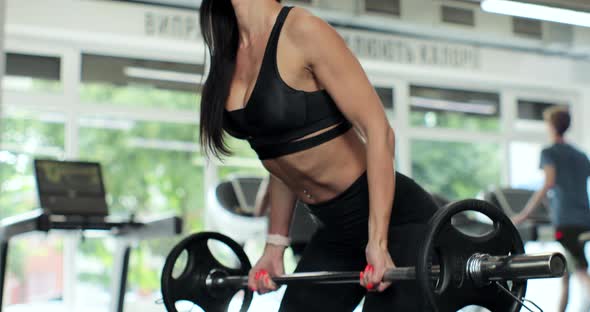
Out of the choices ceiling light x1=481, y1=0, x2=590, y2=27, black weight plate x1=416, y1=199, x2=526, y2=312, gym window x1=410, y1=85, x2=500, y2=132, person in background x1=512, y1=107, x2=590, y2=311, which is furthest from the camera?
gym window x1=410, y1=85, x2=500, y2=132

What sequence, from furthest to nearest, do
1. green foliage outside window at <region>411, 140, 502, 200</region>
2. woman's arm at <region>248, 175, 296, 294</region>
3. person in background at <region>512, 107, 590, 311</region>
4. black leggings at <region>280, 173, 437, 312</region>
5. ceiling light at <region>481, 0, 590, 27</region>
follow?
green foliage outside window at <region>411, 140, 502, 200</region>, ceiling light at <region>481, 0, 590, 27</region>, person in background at <region>512, 107, 590, 311</region>, woman's arm at <region>248, 175, 296, 294</region>, black leggings at <region>280, 173, 437, 312</region>

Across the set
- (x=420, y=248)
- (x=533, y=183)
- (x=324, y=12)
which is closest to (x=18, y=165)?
(x=324, y=12)

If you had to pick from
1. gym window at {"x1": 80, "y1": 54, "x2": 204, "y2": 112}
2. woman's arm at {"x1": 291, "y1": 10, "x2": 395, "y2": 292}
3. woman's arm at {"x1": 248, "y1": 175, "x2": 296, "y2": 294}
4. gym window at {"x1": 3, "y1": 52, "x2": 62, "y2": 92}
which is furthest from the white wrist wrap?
gym window at {"x1": 3, "y1": 52, "x2": 62, "y2": 92}

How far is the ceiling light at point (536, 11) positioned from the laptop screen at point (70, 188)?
308 cm

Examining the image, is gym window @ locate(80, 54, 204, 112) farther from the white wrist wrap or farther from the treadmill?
the white wrist wrap

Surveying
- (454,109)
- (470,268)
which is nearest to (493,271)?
(470,268)

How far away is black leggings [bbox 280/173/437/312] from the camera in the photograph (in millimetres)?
1792

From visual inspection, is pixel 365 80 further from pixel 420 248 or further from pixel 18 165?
pixel 18 165

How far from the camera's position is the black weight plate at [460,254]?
150 centimetres

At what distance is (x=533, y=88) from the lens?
976 centimetres

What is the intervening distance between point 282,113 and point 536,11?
4727 mm

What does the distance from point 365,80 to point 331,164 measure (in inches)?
7.7

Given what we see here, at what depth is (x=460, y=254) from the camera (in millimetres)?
1635

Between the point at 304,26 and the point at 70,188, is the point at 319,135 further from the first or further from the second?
the point at 70,188
